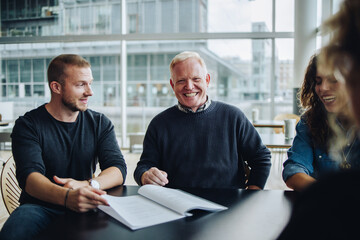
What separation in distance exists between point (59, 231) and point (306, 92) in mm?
1289

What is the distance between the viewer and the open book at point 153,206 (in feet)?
3.25

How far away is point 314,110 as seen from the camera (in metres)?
1.56

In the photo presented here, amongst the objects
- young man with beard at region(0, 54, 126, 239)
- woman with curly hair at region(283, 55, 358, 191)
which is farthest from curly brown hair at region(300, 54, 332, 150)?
young man with beard at region(0, 54, 126, 239)

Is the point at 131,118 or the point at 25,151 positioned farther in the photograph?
the point at 131,118

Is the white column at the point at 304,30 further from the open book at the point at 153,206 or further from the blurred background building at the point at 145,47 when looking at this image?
the open book at the point at 153,206

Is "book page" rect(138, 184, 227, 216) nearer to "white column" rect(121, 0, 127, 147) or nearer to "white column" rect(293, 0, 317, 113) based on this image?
"white column" rect(293, 0, 317, 113)

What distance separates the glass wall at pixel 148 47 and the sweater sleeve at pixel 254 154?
4.78 meters

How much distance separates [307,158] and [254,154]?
358mm

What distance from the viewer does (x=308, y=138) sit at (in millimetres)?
1524

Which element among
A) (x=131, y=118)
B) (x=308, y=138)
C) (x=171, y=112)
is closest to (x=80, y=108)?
(x=171, y=112)

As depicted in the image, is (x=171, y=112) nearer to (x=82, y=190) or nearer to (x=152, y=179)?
(x=152, y=179)

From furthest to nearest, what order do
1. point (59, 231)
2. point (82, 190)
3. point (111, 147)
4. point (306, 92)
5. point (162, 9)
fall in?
point (162, 9)
point (111, 147)
point (306, 92)
point (82, 190)
point (59, 231)

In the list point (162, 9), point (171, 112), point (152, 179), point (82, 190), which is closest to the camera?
point (82, 190)

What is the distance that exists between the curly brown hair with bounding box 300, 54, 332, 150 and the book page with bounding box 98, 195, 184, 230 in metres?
0.82
